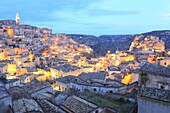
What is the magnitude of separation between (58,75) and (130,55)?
29.8 metres

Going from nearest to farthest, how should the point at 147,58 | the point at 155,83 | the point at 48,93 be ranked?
the point at 155,83
the point at 48,93
the point at 147,58

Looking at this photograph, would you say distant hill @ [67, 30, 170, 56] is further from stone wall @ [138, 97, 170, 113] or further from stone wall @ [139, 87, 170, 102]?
stone wall @ [138, 97, 170, 113]

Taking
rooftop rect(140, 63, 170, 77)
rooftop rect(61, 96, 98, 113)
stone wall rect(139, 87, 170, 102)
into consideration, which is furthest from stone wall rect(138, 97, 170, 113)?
rooftop rect(140, 63, 170, 77)

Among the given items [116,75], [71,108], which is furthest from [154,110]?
[116,75]

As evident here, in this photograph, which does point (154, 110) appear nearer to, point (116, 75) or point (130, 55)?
point (116, 75)

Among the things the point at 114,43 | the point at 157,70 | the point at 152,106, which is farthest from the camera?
the point at 114,43

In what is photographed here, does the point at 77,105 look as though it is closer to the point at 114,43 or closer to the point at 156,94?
the point at 156,94

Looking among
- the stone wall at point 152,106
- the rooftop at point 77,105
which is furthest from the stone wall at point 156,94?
the rooftop at point 77,105

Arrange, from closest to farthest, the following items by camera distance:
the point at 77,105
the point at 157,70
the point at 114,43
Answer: the point at 77,105
the point at 157,70
the point at 114,43

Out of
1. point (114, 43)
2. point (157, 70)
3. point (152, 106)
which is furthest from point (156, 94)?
point (114, 43)

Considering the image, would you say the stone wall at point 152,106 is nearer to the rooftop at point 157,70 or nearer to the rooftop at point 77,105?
the rooftop at point 77,105

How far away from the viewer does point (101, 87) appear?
87.9ft

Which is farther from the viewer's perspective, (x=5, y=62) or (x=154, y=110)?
(x=5, y=62)

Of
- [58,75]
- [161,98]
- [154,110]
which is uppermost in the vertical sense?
[161,98]
